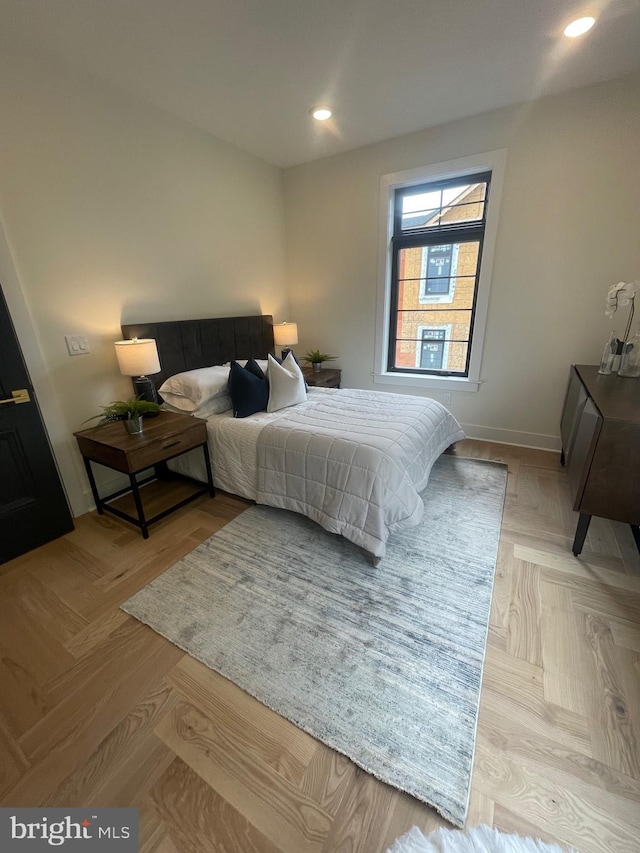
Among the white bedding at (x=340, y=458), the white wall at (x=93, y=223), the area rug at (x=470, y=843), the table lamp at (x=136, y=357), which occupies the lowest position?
the area rug at (x=470, y=843)

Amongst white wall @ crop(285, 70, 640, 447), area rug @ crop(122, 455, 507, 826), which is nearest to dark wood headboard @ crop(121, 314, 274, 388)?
white wall @ crop(285, 70, 640, 447)

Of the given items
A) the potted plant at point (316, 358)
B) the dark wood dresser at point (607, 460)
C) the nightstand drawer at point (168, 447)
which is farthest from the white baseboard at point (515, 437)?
the nightstand drawer at point (168, 447)

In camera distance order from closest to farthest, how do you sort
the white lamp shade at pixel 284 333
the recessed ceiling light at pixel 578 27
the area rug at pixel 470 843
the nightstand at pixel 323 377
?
the area rug at pixel 470 843 < the recessed ceiling light at pixel 578 27 < the nightstand at pixel 323 377 < the white lamp shade at pixel 284 333

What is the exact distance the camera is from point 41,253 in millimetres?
1992

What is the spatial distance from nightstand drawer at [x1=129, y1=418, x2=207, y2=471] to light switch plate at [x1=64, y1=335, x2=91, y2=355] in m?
0.84

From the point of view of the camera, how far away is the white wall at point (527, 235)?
2434mm

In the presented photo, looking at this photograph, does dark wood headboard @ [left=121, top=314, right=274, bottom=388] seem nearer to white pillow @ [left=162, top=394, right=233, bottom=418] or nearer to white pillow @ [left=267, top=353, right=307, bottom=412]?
white pillow @ [left=162, top=394, right=233, bottom=418]

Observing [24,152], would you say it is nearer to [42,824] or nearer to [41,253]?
[41,253]

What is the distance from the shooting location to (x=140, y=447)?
6.35ft

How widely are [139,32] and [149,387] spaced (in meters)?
→ 1.92

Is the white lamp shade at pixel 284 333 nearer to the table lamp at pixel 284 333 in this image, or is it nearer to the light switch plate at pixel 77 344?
the table lamp at pixel 284 333

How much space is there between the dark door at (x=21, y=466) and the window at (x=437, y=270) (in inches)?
115

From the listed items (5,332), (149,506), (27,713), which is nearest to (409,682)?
(27,713)

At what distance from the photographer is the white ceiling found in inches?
65.0
